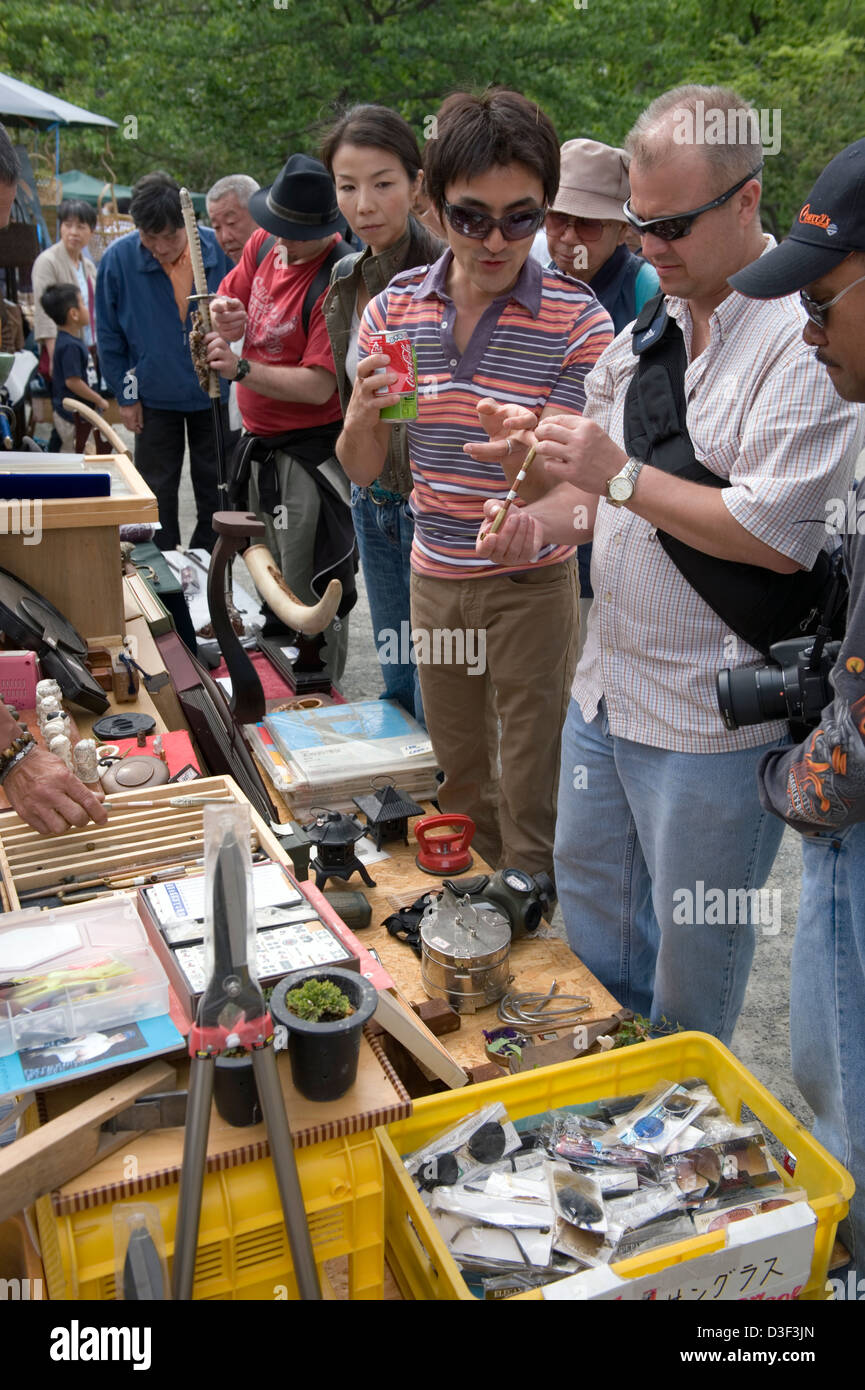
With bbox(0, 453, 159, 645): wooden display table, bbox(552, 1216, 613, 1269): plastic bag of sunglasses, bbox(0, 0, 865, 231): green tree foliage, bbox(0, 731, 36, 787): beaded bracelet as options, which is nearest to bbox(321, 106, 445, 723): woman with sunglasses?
bbox(0, 453, 159, 645): wooden display table

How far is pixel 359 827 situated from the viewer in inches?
108

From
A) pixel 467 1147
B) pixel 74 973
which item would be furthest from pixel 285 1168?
pixel 467 1147

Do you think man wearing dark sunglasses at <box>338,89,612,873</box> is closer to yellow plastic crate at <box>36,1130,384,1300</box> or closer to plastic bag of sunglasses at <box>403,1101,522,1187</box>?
plastic bag of sunglasses at <box>403,1101,522,1187</box>

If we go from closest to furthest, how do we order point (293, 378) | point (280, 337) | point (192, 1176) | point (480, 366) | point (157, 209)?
point (192, 1176)
point (480, 366)
point (293, 378)
point (280, 337)
point (157, 209)

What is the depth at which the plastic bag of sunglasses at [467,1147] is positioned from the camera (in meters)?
1.67

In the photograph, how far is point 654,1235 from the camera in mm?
1595

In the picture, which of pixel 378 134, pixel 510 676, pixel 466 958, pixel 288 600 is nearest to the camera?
pixel 466 958

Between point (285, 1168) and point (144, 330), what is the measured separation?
5736mm

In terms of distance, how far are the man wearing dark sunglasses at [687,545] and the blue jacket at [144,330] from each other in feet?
14.0

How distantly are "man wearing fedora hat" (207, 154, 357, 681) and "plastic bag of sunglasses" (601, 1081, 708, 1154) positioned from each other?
116 inches

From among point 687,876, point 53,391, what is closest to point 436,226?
point 687,876

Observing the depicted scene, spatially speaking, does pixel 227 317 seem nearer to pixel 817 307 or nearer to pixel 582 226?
pixel 582 226

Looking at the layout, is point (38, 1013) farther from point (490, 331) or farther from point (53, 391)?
point (53, 391)

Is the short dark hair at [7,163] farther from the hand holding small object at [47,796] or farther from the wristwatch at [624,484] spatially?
the wristwatch at [624,484]
